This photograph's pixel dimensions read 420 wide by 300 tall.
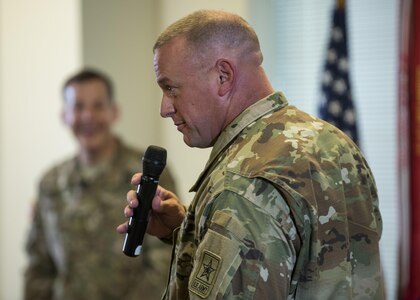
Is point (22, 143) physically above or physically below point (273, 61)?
below

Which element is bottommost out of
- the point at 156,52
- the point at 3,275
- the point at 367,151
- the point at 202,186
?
the point at 3,275

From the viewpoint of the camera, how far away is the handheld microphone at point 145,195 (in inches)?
58.5

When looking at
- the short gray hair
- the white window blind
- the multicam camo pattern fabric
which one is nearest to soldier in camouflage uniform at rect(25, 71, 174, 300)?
the multicam camo pattern fabric

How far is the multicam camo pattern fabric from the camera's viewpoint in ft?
10.0

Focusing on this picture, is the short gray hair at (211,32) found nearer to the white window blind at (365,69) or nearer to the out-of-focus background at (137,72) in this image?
the out-of-focus background at (137,72)

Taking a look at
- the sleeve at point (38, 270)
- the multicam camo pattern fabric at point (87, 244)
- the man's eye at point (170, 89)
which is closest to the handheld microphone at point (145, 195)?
the man's eye at point (170, 89)

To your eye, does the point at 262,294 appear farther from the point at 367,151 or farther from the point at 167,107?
the point at 367,151

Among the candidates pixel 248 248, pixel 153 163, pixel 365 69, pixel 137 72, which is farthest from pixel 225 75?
pixel 137 72

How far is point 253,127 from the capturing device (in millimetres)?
1408

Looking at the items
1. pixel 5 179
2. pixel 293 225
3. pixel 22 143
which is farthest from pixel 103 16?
pixel 293 225

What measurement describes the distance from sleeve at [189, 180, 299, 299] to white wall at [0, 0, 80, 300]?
2835 millimetres

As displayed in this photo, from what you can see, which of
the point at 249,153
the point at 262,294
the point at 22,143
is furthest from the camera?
the point at 22,143

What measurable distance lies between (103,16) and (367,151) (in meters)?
1.59

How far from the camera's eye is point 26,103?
4285 mm
